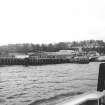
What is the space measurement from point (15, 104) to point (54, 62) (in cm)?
6372

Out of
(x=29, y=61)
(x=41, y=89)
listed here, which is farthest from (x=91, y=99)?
(x=29, y=61)

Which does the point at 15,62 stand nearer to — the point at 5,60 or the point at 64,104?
the point at 5,60

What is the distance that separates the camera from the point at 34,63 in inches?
2886

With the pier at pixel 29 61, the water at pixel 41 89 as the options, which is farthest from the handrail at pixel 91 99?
the pier at pixel 29 61

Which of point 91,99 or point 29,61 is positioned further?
point 29,61

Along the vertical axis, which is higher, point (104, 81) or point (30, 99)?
point (104, 81)

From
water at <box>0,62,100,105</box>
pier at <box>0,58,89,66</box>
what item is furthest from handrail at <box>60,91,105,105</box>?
pier at <box>0,58,89,66</box>

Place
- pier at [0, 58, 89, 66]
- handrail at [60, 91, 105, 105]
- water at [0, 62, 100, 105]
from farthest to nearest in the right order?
pier at [0, 58, 89, 66], water at [0, 62, 100, 105], handrail at [60, 91, 105, 105]

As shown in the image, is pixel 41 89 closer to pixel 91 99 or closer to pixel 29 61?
pixel 91 99

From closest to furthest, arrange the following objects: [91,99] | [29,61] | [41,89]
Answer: [91,99], [41,89], [29,61]

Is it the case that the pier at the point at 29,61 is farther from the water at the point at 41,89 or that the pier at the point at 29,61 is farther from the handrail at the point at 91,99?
the handrail at the point at 91,99

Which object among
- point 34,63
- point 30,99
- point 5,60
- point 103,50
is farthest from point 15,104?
point 103,50

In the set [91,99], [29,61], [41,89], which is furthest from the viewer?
[29,61]

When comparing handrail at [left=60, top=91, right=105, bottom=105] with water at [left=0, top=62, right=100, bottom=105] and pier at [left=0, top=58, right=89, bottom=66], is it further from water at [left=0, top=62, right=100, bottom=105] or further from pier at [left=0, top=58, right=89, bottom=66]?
pier at [left=0, top=58, right=89, bottom=66]
